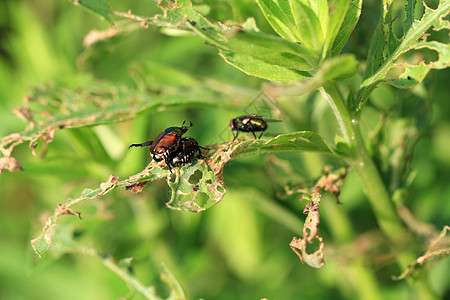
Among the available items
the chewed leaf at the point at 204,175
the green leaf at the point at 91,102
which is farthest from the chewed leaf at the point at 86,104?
the chewed leaf at the point at 204,175

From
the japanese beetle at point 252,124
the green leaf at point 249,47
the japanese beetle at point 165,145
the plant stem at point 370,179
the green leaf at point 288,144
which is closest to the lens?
the green leaf at point 249,47

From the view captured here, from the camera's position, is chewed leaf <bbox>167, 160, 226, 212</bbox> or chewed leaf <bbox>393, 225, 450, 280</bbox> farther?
chewed leaf <bbox>393, 225, 450, 280</bbox>

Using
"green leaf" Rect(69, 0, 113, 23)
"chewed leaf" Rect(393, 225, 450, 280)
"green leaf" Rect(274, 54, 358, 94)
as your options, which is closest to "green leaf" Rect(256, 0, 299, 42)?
"green leaf" Rect(274, 54, 358, 94)

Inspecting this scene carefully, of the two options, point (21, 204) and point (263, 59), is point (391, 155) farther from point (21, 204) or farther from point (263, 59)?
point (21, 204)

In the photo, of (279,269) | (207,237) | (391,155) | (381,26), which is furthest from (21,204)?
(381,26)

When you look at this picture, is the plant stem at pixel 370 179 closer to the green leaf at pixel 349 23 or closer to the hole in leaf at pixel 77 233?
the green leaf at pixel 349 23

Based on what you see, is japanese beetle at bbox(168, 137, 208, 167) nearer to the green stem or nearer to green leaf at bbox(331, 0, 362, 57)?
the green stem

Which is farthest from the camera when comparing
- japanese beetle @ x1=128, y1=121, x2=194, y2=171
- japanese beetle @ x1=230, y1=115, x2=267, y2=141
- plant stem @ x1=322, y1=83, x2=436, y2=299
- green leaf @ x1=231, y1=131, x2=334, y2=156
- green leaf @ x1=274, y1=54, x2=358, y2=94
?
japanese beetle @ x1=230, y1=115, x2=267, y2=141
